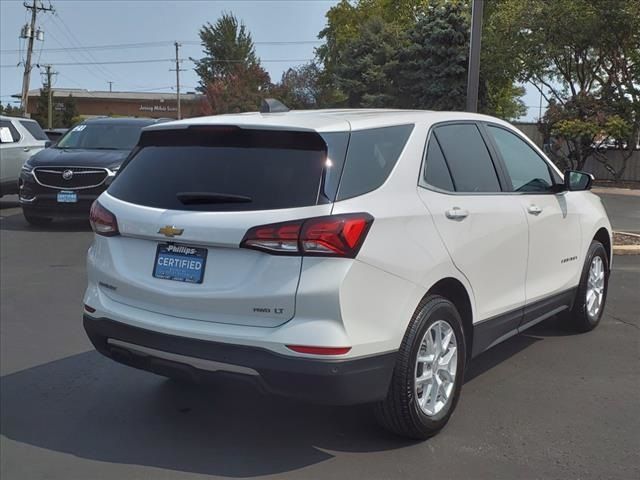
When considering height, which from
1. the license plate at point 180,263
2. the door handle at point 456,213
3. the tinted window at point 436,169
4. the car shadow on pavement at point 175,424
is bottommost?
the car shadow on pavement at point 175,424

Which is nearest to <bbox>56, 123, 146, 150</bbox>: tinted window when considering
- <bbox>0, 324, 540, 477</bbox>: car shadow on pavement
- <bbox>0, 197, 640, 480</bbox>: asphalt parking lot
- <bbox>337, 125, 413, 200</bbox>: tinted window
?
<bbox>0, 197, 640, 480</bbox>: asphalt parking lot

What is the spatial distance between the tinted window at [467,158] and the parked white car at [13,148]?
11194mm

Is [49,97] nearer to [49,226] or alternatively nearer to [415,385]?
[49,226]

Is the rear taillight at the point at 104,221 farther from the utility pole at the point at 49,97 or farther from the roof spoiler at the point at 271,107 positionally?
the utility pole at the point at 49,97

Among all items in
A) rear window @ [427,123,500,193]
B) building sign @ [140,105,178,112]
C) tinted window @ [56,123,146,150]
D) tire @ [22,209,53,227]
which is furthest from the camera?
building sign @ [140,105,178,112]

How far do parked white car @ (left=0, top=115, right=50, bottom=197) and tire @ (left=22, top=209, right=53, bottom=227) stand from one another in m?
2.43

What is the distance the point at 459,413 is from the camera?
4.07 m

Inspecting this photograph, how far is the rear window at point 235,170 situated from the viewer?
10.7 ft

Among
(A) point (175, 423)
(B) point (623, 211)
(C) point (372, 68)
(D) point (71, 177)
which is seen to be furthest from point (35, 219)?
(C) point (372, 68)


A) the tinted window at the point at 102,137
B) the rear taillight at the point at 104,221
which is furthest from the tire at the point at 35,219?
the rear taillight at the point at 104,221

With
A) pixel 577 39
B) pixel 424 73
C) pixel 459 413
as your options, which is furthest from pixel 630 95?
pixel 459 413

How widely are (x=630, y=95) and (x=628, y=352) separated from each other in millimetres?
21112

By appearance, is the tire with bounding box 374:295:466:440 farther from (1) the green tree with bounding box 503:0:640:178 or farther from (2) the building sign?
(2) the building sign

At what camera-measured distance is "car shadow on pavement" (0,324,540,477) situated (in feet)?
11.6
